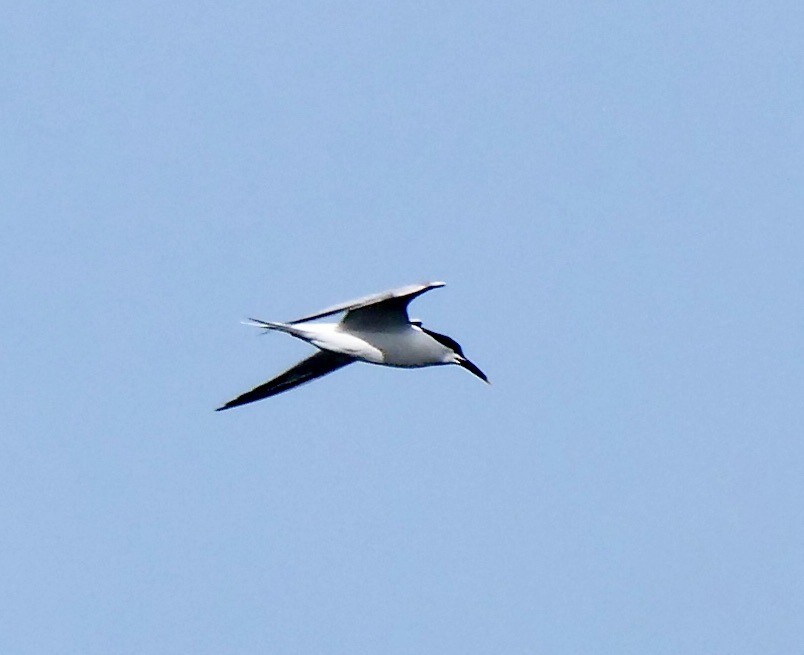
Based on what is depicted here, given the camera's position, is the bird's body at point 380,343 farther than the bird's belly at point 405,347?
No

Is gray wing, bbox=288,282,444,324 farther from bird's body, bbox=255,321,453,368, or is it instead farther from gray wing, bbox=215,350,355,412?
gray wing, bbox=215,350,355,412

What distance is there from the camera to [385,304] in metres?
25.2

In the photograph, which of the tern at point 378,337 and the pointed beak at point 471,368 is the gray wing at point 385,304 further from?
the pointed beak at point 471,368

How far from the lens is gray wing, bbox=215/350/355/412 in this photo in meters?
28.2

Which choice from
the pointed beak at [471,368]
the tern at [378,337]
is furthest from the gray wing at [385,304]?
the pointed beak at [471,368]

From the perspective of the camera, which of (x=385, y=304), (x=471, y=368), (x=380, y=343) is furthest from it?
(x=471, y=368)

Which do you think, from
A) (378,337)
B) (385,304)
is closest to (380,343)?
(378,337)

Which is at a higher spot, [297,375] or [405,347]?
[297,375]

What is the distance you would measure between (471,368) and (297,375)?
2.75 metres

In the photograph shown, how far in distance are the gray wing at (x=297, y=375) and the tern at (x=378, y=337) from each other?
16mm

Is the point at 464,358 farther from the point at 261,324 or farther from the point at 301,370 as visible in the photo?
the point at 261,324

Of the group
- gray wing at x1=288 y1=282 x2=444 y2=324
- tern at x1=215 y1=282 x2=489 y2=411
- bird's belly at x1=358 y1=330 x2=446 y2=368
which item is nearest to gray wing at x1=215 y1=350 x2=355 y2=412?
tern at x1=215 y1=282 x2=489 y2=411

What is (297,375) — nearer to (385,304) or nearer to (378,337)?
(378,337)

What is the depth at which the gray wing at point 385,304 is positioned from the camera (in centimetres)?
2345
